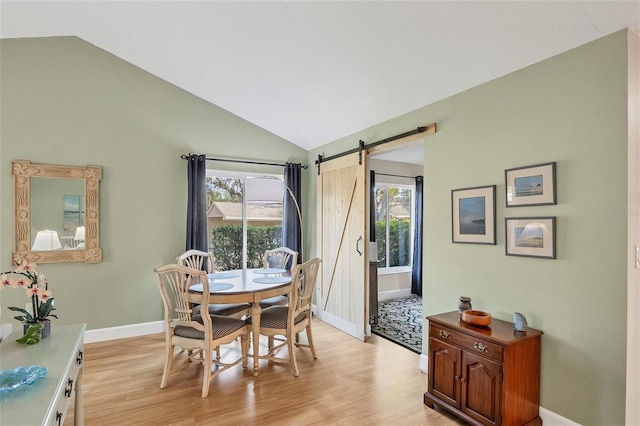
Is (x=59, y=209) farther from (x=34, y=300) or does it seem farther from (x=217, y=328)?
(x=217, y=328)

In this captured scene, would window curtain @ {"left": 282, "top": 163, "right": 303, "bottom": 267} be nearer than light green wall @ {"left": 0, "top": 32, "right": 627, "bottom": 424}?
No

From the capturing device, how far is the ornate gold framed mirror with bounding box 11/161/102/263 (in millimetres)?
3578

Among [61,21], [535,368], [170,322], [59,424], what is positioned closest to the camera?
[59,424]

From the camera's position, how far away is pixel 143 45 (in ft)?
11.9

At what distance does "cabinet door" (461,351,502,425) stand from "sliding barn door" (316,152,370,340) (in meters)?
1.69

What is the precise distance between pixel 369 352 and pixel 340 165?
2274 mm

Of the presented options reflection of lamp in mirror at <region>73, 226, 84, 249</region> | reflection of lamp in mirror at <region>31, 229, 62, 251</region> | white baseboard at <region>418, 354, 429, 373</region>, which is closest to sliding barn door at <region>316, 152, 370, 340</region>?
white baseboard at <region>418, 354, 429, 373</region>

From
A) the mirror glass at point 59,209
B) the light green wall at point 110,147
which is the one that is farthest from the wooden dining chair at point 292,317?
the mirror glass at point 59,209

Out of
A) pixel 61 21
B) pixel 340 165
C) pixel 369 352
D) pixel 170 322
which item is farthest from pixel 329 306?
pixel 61 21

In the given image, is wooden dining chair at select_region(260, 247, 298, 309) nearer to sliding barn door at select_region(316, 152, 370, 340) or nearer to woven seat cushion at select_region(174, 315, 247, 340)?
sliding barn door at select_region(316, 152, 370, 340)

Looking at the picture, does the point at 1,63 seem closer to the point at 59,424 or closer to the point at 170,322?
the point at 170,322

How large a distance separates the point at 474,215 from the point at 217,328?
2.34m

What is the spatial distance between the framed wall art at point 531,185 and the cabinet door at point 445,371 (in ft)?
3.84

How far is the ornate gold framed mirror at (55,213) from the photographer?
3.58 metres
